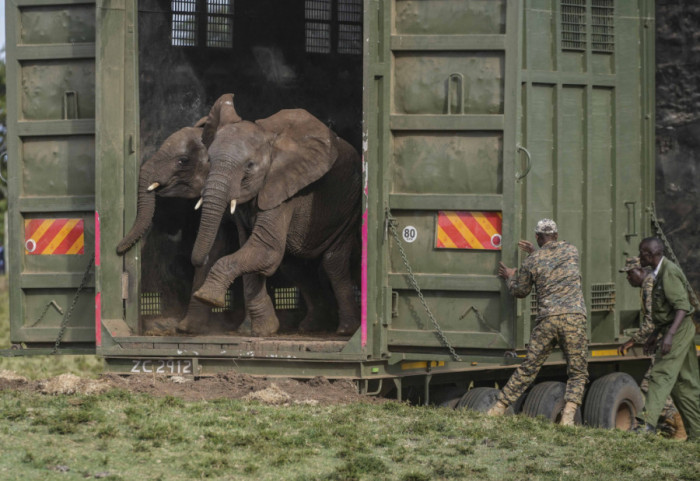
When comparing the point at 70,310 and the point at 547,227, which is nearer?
the point at 547,227

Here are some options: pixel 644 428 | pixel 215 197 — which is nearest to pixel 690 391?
pixel 644 428

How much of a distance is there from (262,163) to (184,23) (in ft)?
6.74

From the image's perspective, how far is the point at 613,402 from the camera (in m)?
10.9

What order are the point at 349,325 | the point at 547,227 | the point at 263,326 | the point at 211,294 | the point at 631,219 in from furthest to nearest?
the point at 349,325 < the point at 263,326 < the point at 631,219 < the point at 211,294 < the point at 547,227

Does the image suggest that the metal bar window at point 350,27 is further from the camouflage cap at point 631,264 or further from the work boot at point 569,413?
the work boot at point 569,413

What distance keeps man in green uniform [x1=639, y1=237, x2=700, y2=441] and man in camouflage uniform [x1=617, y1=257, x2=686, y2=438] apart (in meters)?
0.10

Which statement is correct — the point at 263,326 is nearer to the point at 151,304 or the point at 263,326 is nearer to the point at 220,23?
the point at 151,304

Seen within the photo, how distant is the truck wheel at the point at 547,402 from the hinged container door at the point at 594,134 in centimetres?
67

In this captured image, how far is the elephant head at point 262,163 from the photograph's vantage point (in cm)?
1134

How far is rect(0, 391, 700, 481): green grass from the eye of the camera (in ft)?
25.6

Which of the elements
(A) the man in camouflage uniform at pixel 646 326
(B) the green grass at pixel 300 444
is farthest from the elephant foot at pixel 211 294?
(A) the man in camouflage uniform at pixel 646 326

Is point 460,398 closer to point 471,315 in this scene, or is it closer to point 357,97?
point 471,315

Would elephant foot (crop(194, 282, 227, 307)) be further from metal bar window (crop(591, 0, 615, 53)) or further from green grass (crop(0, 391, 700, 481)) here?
metal bar window (crop(591, 0, 615, 53))

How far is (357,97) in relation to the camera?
43.8 ft
